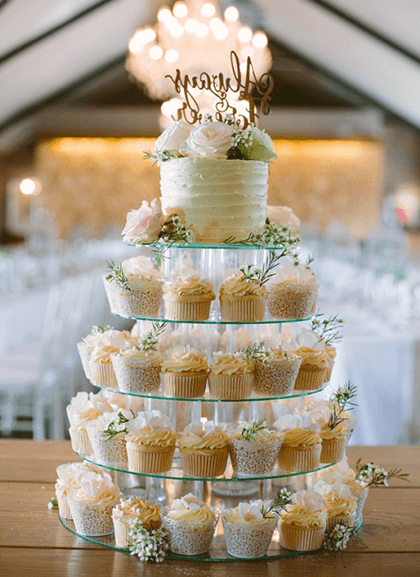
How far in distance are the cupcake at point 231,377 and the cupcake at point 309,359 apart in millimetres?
198

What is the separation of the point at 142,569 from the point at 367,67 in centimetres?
1180

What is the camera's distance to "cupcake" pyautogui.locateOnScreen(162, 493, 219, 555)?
188 centimetres

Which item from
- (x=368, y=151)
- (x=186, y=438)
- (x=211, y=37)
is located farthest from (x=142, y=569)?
(x=368, y=151)

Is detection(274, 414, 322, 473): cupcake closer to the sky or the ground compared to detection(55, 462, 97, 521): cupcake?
closer to the sky

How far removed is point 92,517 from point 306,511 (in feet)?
2.00

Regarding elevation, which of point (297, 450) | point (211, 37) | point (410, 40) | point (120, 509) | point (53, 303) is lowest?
Answer: point (120, 509)

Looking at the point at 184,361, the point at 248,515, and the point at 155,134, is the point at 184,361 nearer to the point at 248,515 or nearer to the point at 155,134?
the point at 248,515

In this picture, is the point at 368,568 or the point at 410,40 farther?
the point at 410,40

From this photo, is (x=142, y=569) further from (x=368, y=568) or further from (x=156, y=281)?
(x=156, y=281)

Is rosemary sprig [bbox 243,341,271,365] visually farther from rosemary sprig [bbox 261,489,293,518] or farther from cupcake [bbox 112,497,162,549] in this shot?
cupcake [bbox 112,497,162,549]

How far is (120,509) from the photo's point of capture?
196 centimetres

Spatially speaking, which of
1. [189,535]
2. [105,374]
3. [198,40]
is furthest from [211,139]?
[198,40]

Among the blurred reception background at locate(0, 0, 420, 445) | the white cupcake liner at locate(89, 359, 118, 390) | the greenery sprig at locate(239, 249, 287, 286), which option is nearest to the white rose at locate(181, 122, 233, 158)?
the greenery sprig at locate(239, 249, 287, 286)

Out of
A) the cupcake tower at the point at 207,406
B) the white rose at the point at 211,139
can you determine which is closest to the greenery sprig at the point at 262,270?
the cupcake tower at the point at 207,406
